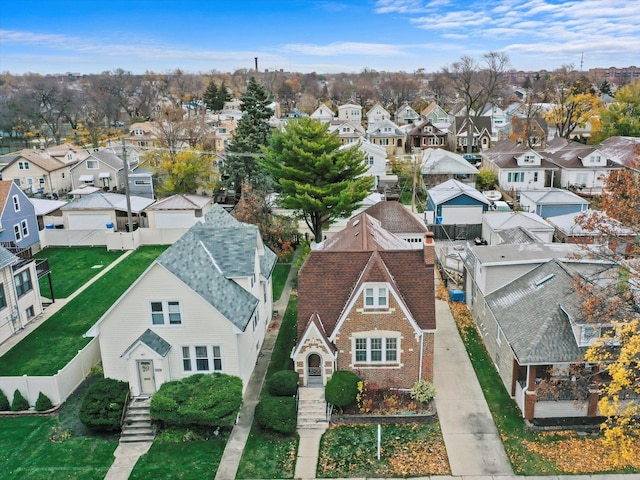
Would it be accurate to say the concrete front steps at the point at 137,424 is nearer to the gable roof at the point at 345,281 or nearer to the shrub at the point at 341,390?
the gable roof at the point at 345,281

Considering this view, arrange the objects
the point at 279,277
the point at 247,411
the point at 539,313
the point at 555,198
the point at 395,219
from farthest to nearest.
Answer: the point at 555,198 → the point at 395,219 → the point at 279,277 → the point at 539,313 → the point at 247,411

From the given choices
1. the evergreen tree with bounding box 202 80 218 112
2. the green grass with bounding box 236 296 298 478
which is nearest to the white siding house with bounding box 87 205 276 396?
the green grass with bounding box 236 296 298 478

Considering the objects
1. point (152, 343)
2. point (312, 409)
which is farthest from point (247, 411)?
point (152, 343)

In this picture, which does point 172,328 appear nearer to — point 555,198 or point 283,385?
point 283,385

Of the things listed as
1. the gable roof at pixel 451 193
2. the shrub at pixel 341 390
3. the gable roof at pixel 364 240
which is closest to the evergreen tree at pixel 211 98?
the gable roof at pixel 451 193

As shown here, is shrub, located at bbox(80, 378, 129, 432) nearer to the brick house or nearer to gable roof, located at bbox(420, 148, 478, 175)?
the brick house

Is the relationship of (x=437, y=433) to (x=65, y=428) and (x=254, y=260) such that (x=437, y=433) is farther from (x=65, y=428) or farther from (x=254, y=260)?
(x=65, y=428)

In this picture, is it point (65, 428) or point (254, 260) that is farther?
point (254, 260)

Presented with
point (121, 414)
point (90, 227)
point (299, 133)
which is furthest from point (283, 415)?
point (90, 227)
